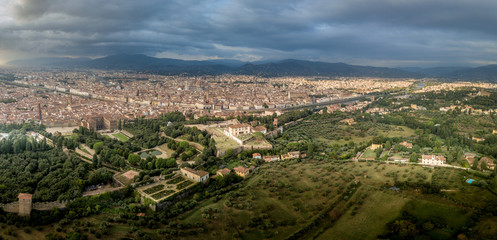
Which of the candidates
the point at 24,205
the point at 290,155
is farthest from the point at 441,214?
the point at 24,205

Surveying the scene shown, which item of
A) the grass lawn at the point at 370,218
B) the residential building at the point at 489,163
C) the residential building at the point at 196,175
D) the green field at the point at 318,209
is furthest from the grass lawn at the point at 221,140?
the residential building at the point at 489,163

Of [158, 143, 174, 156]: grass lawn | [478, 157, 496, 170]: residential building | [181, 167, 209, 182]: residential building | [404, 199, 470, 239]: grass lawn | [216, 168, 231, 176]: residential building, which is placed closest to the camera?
[404, 199, 470, 239]: grass lawn

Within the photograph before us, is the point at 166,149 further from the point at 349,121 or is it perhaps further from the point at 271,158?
the point at 349,121

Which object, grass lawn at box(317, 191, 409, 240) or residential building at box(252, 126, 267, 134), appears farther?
residential building at box(252, 126, 267, 134)

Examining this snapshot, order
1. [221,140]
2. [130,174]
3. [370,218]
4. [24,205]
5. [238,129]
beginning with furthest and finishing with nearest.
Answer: [238,129], [221,140], [130,174], [370,218], [24,205]

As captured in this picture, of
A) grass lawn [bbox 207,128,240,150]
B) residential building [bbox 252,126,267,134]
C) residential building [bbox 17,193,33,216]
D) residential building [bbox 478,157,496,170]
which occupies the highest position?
residential building [bbox 252,126,267,134]

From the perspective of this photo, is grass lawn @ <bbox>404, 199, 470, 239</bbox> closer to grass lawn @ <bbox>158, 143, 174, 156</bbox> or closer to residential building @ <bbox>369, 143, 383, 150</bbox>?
residential building @ <bbox>369, 143, 383, 150</bbox>

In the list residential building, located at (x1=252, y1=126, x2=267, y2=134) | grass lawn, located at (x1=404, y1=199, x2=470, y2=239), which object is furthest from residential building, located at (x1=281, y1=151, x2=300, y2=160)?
grass lawn, located at (x1=404, y1=199, x2=470, y2=239)

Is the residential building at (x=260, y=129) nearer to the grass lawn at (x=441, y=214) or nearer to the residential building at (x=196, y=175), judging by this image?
the residential building at (x=196, y=175)

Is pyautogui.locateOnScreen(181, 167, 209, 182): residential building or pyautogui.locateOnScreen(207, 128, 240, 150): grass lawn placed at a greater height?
pyautogui.locateOnScreen(207, 128, 240, 150): grass lawn
